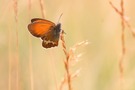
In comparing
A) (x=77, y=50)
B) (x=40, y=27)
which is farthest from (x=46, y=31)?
(x=77, y=50)

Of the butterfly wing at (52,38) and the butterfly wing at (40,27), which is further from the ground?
the butterfly wing at (40,27)

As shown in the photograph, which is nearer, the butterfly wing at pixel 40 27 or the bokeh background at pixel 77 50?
A: the butterfly wing at pixel 40 27

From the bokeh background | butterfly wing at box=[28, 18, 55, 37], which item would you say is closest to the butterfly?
butterfly wing at box=[28, 18, 55, 37]

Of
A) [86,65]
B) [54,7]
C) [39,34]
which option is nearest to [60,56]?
[86,65]

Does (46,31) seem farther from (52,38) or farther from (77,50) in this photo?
(77,50)

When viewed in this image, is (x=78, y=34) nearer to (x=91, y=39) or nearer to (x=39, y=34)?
(x=91, y=39)

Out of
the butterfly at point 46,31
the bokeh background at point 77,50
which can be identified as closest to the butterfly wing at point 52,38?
the butterfly at point 46,31

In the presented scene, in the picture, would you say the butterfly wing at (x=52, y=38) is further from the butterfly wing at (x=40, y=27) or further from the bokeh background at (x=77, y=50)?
the bokeh background at (x=77, y=50)
